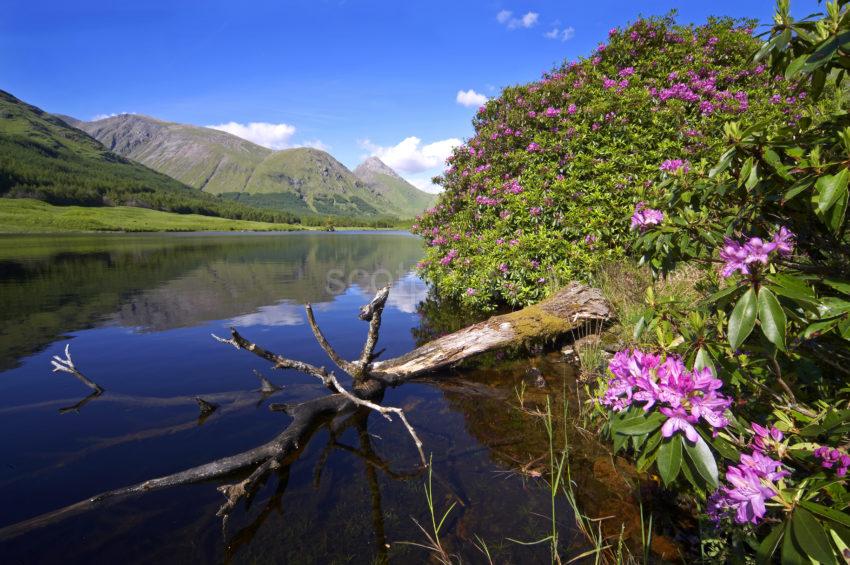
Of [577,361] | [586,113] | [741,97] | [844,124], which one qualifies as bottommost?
[577,361]

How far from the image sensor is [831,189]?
69.5 inches

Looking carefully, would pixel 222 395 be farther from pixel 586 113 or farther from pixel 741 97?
pixel 741 97

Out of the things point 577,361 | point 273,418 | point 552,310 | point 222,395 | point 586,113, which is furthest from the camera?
point 586,113

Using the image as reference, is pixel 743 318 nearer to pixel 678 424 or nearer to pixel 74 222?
pixel 678 424

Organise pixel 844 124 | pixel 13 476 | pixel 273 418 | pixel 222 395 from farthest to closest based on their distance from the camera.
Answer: pixel 222 395, pixel 273 418, pixel 13 476, pixel 844 124

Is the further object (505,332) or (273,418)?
(505,332)

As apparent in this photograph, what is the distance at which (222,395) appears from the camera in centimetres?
691

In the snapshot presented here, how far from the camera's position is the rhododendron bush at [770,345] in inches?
66.5

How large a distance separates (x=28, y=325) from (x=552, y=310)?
1594cm

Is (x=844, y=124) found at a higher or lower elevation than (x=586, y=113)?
lower

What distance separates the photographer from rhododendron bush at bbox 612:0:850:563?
1688 millimetres

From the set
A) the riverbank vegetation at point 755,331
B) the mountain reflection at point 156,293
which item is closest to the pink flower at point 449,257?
the mountain reflection at point 156,293

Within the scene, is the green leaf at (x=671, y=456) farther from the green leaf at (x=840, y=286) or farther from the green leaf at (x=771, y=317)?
the green leaf at (x=840, y=286)

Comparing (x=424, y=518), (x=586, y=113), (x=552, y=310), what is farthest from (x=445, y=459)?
(x=586, y=113)
